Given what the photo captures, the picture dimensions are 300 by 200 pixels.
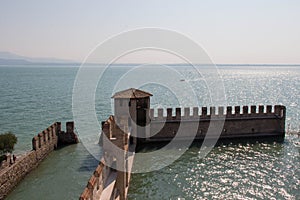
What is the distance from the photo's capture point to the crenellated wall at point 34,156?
13259 millimetres

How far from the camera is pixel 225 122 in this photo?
20828 millimetres

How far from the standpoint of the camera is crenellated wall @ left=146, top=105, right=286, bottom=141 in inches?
790

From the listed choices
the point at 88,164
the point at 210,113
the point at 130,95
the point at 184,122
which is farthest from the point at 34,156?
the point at 210,113

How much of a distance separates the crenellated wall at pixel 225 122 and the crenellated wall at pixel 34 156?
615cm

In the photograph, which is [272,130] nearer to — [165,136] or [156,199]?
[165,136]

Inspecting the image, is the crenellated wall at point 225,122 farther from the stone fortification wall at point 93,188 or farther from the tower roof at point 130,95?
the stone fortification wall at point 93,188

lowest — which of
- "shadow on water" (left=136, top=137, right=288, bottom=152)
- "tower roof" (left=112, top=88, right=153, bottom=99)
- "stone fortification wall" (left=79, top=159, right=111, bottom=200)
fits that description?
"shadow on water" (left=136, top=137, right=288, bottom=152)

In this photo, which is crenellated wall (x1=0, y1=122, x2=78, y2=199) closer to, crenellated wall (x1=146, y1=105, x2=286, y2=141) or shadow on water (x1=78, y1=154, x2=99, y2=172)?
shadow on water (x1=78, y1=154, x2=99, y2=172)

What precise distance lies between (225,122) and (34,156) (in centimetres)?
1276

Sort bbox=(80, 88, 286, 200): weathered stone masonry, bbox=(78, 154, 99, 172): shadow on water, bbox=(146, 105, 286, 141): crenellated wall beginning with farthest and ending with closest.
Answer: bbox=(146, 105, 286, 141): crenellated wall
bbox=(80, 88, 286, 200): weathered stone masonry
bbox=(78, 154, 99, 172): shadow on water

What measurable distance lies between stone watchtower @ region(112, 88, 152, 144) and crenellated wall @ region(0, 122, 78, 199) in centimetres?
393

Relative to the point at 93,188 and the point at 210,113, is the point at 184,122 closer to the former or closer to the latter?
the point at 210,113

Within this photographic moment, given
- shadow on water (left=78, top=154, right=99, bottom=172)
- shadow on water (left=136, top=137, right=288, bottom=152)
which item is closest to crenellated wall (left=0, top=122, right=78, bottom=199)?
shadow on water (left=78, top=154, right=99, bottom=172)

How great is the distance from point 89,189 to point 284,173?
11.5m
